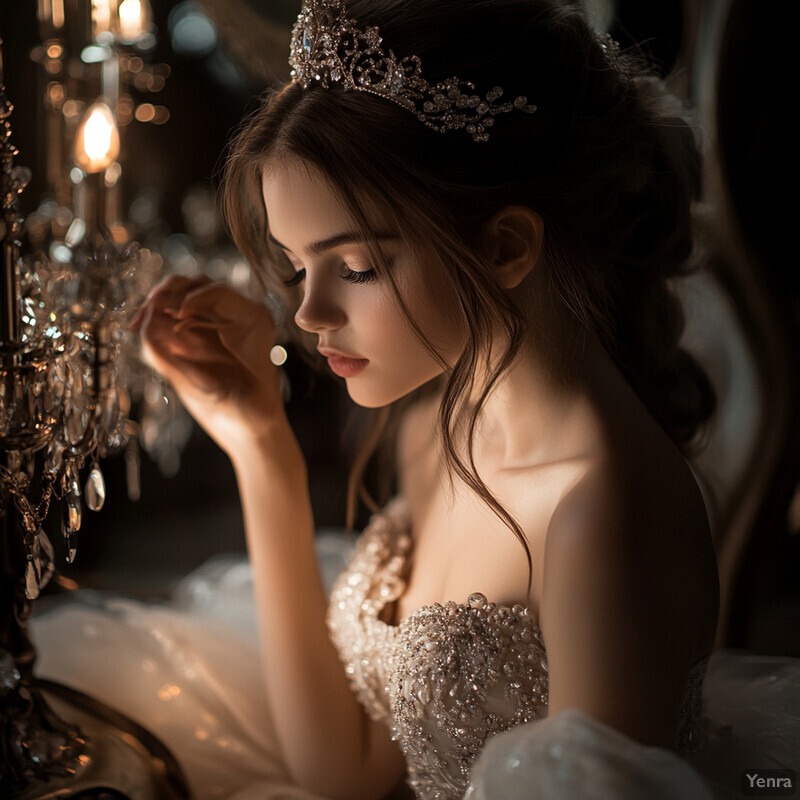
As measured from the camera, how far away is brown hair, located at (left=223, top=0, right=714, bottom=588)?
2.75 feet

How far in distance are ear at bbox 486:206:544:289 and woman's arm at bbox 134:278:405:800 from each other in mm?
450

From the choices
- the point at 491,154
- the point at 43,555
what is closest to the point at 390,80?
the point at 491,154

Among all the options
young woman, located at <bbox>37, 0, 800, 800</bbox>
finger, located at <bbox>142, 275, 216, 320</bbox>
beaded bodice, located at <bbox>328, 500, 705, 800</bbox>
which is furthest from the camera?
finger, located at <bbox>142, 275, 216, 320</bbox>

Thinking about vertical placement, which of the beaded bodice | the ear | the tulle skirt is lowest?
the tulle skirt

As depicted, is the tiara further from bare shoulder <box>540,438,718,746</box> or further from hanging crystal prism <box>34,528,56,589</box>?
hanging crystal prism <box>34,528,56,589</box>

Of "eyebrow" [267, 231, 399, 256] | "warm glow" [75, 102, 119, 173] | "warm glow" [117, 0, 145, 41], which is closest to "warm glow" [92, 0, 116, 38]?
"warm glow" [117, 0, 145, 41]

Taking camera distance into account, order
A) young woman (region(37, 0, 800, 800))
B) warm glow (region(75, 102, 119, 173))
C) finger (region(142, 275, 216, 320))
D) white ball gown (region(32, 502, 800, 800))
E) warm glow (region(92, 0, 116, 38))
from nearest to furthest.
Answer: white ball gown (region(32, 502, 800, 800)) → young woman (region(37, 0, 800, 800)) → warm glow (region(75, 102, 119, 173)) → finger (region(142, 275, 216, 320)) → warm glow (region(92, 0, 116, 38))

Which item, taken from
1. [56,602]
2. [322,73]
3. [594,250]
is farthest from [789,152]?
[56,602]

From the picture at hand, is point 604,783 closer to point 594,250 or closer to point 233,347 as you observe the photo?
point 594,250

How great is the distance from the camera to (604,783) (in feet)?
2.03

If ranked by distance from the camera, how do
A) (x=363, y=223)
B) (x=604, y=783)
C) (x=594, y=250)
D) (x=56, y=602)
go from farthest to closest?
(x=56, y=602), (x=594, y=250), (x=363, y=223), (x=604, y=783)

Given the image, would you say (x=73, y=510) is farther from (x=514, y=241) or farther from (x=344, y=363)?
(x=514, y=241)

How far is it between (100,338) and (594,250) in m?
0.57

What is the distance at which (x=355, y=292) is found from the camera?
35.0 inches
